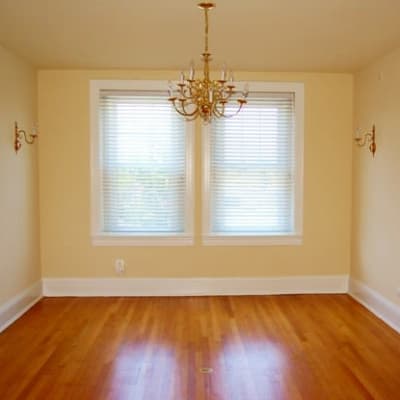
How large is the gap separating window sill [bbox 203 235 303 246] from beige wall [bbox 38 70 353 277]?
0.19ft

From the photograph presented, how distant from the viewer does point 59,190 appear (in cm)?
473

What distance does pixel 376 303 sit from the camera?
419 cm

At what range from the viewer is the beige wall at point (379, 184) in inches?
153

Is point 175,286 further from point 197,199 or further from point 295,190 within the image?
point 295,190

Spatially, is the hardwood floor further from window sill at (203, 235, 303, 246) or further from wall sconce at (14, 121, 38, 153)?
wall sconce at (14, 121, 38, 153)

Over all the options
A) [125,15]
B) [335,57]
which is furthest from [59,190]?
→ [335,57]

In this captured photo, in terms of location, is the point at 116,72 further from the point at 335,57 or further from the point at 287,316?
the point at 287,316

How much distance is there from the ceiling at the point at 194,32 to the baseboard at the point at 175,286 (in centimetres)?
235

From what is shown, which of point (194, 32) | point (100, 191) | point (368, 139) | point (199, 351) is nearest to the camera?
point (199, 351)

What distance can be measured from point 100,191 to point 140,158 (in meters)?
0.58

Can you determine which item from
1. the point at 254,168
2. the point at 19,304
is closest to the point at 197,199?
the point at 254,168

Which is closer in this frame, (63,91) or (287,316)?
(287,316)

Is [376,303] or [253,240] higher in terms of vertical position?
[253,240]

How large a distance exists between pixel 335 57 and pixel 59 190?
3213 mm
